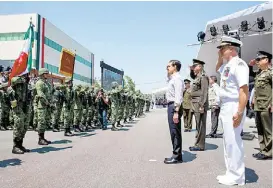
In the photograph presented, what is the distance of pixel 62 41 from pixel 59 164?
148ft

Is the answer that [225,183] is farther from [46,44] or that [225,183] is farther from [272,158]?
[46,44]

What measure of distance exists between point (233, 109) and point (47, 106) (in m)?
5.13

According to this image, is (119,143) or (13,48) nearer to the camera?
(119,143)

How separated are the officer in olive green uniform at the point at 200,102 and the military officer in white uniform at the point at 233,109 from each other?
2424 mm

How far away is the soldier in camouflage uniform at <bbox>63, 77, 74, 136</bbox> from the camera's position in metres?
9.16

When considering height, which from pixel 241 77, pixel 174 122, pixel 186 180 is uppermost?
pixel 241 77

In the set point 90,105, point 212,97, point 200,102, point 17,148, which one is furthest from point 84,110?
point 200,102

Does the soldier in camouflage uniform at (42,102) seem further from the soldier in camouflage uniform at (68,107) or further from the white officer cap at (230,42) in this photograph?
the white officer cap at (230,42)

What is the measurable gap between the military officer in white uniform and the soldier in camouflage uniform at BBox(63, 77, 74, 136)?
20.3 feet

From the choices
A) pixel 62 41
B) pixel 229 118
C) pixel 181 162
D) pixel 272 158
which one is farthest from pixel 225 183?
pixel 62 41

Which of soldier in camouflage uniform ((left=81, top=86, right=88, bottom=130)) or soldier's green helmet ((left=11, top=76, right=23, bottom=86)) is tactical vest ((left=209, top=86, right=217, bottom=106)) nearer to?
soldier in camouflage uniform ((left=81, top=86, right=88, bottom=130))

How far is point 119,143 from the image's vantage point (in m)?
7.57

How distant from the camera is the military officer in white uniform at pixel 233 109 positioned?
Answer: 3.77m

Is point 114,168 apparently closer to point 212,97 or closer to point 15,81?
point 15,81
